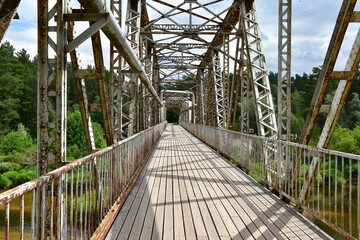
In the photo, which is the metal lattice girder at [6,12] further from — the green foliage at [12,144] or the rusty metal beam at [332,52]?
the green foliage at [12,144]

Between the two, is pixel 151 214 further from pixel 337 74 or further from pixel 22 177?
pixel 22 177

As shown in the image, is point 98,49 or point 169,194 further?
point 169,194

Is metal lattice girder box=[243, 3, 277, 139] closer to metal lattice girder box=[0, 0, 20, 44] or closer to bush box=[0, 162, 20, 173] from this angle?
metal lattice girder box=[0, 0, 20, 44]

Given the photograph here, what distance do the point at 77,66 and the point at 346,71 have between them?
4025 mm

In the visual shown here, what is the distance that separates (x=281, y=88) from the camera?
629 centimetres

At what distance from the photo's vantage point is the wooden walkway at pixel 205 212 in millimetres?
3695

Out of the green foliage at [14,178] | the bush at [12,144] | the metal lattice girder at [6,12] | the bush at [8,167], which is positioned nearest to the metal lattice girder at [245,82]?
the metal lattice girder at [6,12]

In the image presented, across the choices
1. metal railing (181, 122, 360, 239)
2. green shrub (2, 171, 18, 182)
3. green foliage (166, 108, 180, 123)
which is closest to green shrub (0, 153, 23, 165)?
green shrub (2, 171, 18, 182)

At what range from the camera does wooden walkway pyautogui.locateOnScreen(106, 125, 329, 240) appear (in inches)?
145

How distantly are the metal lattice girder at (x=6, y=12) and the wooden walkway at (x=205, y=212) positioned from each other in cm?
258

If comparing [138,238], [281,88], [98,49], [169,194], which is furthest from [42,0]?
[281,88]

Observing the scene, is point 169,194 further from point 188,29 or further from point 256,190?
point 188,29

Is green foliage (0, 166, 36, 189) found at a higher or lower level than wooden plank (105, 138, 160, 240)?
lower

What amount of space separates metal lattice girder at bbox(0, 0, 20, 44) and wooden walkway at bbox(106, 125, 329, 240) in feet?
8.46
